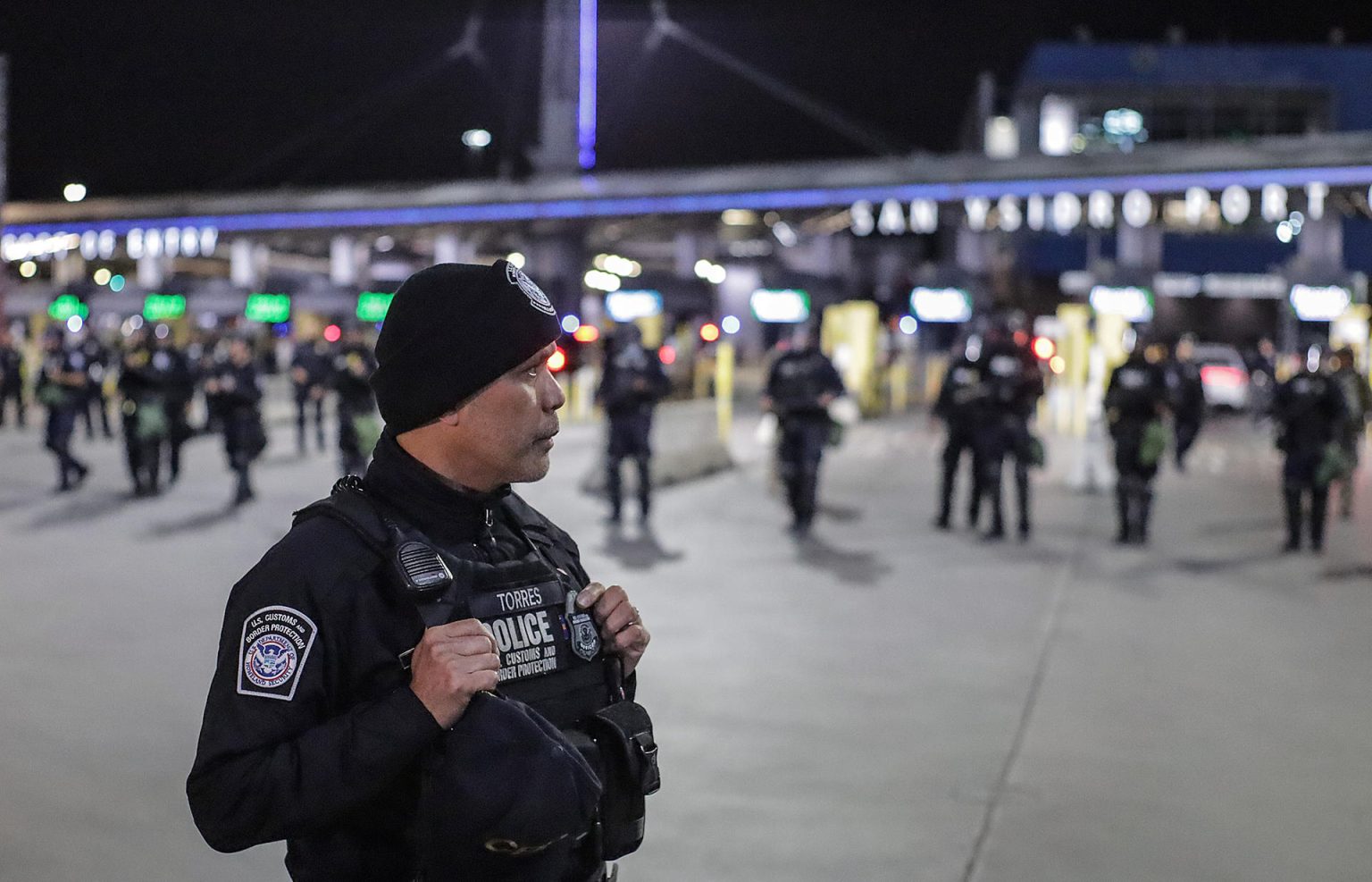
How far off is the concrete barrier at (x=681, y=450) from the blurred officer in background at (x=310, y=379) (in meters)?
4.92

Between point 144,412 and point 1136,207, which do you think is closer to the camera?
point 144,412

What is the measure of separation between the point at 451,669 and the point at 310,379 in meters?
20.6

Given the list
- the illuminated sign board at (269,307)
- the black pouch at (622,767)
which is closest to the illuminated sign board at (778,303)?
the illuminated sign board at (269,307)

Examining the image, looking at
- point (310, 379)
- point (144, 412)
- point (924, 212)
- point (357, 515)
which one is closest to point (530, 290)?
point (357, 515)

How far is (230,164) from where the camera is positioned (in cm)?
5081

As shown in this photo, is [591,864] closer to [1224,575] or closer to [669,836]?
[669,836]

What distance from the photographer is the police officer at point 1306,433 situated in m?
13.3

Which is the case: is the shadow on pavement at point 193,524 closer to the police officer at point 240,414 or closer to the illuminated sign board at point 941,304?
the police officer at point 240,414

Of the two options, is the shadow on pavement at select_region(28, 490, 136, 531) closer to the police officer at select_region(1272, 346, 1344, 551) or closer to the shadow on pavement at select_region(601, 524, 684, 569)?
the shadow on pavement at select_region(601, 524, 684, 569)

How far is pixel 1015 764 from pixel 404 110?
47164 millimetres

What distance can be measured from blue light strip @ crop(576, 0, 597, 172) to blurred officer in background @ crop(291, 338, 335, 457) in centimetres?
1409

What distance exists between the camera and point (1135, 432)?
13742mm

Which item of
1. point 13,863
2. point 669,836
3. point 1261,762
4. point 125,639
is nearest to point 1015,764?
point 1261,762

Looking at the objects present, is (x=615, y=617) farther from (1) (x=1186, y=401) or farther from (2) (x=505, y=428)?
(1) (x=1186, y=401)
